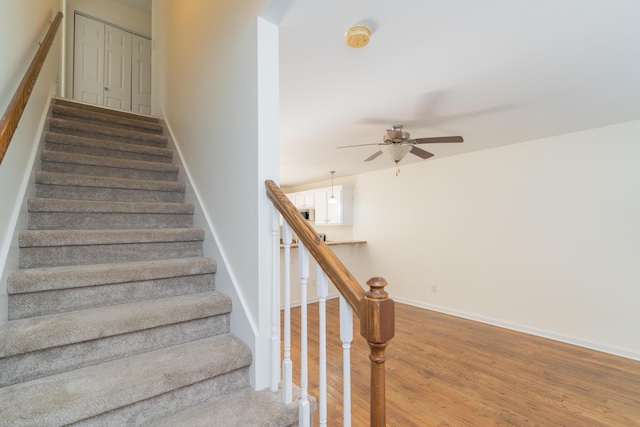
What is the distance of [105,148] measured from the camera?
99.4 inches

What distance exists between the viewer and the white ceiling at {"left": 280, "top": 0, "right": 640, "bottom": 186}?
157 cm

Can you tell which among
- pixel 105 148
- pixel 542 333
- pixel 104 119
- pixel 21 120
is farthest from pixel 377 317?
pixel 542 333

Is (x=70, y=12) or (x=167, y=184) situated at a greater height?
(x=70, y=12)

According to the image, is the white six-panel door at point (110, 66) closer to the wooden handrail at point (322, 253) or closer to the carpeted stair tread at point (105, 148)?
the carpeted stair tread at point (105, 148)

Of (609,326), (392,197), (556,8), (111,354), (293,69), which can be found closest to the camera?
(111,354)

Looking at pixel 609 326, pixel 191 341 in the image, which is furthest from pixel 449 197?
pixel 191 341

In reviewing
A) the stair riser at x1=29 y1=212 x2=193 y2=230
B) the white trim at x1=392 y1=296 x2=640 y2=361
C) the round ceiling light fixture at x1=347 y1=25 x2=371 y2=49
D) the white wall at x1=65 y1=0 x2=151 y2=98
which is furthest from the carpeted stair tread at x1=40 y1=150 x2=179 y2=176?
the white trim at x1=392 y1=296 x2=640 y2=361

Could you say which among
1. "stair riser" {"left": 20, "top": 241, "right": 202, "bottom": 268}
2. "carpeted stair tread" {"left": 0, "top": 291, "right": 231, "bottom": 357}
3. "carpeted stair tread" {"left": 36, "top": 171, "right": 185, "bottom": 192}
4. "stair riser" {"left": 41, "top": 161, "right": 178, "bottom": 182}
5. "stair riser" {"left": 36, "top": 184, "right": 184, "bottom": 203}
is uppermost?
"stair riser" {"left": 41, "top": 161, "right": 178, "bottom": 182}

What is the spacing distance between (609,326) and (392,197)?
3.15 meters

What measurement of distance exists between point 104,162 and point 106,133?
555 mm

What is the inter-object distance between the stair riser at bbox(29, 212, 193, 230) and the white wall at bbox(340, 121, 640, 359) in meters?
3.72

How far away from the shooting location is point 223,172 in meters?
1.83

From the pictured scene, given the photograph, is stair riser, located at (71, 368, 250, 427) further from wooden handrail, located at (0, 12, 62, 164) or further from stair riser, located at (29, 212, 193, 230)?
stair riser, located at (29, 212, 193, 230)

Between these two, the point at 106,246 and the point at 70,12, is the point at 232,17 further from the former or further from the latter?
the point at 70,12
